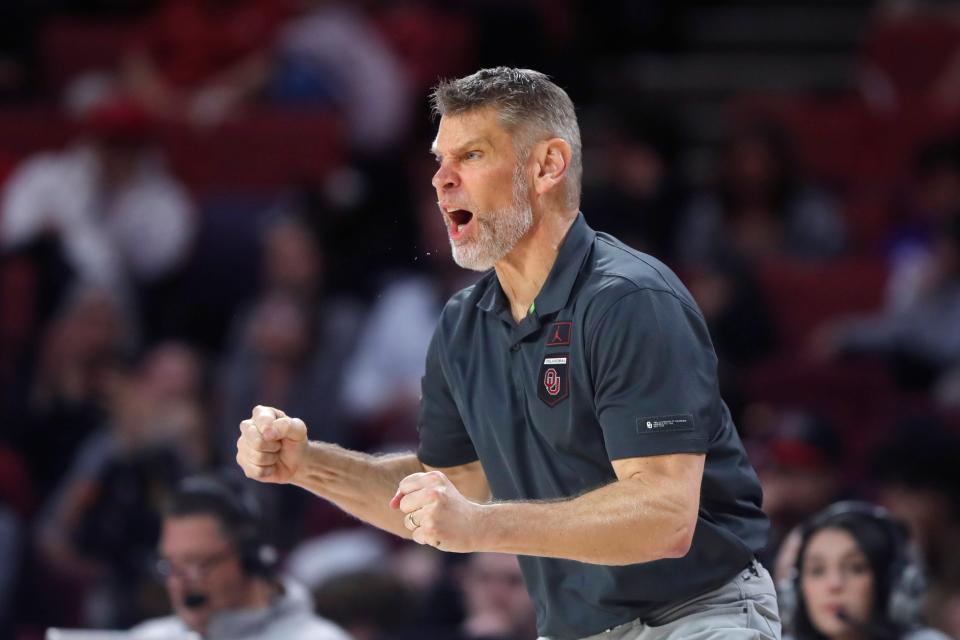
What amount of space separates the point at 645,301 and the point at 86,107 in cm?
686

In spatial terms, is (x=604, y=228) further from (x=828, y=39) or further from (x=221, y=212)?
(x=828, y=39)

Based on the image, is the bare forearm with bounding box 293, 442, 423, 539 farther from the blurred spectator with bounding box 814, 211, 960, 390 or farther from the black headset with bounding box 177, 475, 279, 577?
the blurred spectator with bounding box 814, 211, 960, 390

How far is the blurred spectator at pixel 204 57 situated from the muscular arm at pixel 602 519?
22.2 ft

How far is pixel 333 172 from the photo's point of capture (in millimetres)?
9406

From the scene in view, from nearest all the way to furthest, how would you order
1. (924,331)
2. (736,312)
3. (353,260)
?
(924,331) < (736,312) < (353,260)

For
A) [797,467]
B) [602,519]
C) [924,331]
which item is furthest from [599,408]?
[924,331]

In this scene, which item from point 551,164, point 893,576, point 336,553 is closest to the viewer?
point 551,164

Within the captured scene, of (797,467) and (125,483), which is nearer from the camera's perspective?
(797,467)

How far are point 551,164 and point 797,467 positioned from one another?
352cm

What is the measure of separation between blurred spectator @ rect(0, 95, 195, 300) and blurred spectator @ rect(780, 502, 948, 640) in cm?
462

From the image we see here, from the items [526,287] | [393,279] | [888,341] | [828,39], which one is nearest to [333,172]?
[393,279]

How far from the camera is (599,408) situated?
3465mm

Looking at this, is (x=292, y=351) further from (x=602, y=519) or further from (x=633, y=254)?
(x=602, y=519)

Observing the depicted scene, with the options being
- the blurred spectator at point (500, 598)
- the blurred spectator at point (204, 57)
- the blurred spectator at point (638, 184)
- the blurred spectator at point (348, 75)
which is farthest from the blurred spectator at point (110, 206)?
the blurred spectator at point (500, 598)
